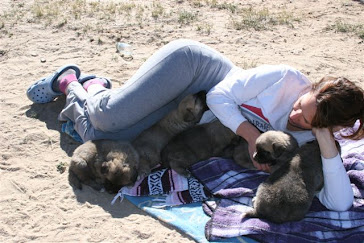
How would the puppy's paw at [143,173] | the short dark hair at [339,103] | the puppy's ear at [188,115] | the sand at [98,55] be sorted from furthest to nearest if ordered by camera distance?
the puppy's ear at [188,115] < the puppy's paw at [143,173] < the sand at [98,55] < the short dark hair at [339,103]

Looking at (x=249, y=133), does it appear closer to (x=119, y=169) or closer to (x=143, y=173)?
(x=143, y=173)

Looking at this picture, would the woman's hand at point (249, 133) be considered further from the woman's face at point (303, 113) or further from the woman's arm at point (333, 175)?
the woman's arm at point (333, 175)

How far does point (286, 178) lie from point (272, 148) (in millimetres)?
524

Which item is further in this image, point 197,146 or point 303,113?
point 197,146

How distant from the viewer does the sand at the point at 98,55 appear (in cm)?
470

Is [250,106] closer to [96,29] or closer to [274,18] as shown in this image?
[96,29]

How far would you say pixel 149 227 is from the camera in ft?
15.2

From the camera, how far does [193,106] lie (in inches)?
215

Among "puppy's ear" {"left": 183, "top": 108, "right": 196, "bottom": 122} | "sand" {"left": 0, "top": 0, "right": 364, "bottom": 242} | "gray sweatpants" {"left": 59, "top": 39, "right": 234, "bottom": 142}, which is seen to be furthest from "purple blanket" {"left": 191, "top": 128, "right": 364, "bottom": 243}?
"gray sweatpants" {"left": 59, "top": 39, "right": 234, "bottom": 142}

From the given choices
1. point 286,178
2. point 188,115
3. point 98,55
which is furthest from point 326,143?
point 98,55

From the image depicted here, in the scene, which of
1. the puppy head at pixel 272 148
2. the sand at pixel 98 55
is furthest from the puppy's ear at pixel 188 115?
the sand at pixel 98 55

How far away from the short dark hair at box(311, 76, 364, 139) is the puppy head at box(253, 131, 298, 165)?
552 mm

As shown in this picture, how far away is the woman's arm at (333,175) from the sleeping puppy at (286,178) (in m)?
0.16

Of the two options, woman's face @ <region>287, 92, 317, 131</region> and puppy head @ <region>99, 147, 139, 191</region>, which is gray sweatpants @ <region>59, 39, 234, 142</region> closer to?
puppy head @ <region>99, 147, 139, 191</region>
